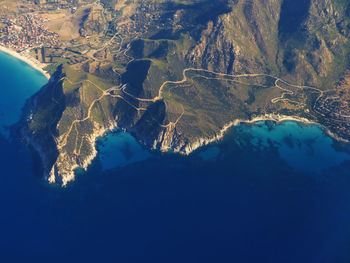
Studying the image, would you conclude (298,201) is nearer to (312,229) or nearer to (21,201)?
(312,229)

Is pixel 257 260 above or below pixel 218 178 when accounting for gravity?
below

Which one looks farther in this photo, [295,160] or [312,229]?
[295,160]

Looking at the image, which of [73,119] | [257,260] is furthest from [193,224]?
[73,119]

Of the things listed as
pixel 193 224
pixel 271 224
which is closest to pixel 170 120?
pixel 193 224

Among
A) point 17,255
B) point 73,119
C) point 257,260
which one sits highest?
point 73,119

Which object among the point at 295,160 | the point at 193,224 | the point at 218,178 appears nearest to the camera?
the point at 193,224

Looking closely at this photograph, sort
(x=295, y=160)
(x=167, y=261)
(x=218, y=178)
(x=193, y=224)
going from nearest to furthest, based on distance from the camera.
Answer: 1. (x=167, y=261)
2. (x=193, y=224)
3. (x=218, y=178)
4. (x=295, y=160)
